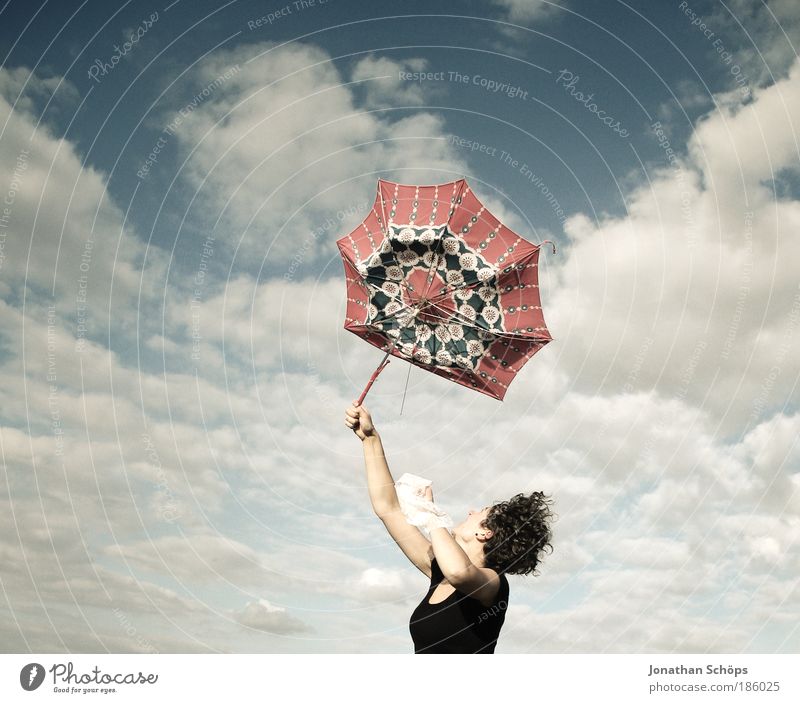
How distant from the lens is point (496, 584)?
625 centimetres

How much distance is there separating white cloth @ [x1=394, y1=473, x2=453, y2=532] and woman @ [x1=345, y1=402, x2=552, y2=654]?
0.21 feet

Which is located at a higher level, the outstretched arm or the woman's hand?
the woman's hand

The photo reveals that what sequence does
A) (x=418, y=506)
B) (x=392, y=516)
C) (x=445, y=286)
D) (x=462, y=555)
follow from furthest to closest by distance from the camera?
(x=445, y=286) → (x=392, y=516) → (x=418, y=506) → (x=462, y=555)

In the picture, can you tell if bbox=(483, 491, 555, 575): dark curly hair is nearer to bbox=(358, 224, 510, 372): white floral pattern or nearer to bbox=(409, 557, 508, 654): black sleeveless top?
bbox=(409, 557, 508, 654): black sleeveless top

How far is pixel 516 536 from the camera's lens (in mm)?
6730

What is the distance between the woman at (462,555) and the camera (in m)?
6.14

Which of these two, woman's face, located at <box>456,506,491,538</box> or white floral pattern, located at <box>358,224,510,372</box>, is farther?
white floral pattern, located at <box>358,224,510,372</box>

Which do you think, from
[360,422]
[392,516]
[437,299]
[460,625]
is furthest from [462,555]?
[437,299]

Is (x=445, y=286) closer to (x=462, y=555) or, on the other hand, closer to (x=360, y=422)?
(x=360, y=422)

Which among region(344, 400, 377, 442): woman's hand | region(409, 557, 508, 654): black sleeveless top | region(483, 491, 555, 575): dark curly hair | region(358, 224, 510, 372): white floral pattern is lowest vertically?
region(409, 557, 508, 654): black sleeveless top

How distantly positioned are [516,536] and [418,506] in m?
→ 1.04

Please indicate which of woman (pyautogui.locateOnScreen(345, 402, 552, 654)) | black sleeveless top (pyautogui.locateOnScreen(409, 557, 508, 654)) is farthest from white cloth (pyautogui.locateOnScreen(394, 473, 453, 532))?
black sleeveless top (pyautogui.locateOnScreen(409, 557, 508, 654))

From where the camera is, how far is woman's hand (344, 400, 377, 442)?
7699 mm
